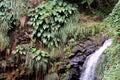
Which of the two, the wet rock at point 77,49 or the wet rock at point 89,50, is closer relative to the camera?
the wet rock at point 89,50

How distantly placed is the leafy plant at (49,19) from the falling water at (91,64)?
1.45m

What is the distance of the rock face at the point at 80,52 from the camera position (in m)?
7.96

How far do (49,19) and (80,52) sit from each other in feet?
5.51

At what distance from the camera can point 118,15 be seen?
20.5ft

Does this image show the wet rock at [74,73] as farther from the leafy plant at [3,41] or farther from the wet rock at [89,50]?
the leafy plant at [3,41]

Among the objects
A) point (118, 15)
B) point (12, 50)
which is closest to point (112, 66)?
point (118, 15)

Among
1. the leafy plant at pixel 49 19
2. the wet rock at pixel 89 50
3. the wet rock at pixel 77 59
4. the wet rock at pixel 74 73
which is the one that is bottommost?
the wet rock at pixel 74 73

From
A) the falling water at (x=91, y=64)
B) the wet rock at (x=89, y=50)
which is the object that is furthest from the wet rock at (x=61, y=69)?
the wet rock at (x=89, y=50)

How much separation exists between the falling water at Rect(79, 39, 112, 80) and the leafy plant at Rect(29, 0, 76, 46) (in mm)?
1448

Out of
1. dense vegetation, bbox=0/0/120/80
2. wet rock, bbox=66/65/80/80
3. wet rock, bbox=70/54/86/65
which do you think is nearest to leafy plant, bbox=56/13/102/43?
dense vegetation, bbox=0/0/120/80

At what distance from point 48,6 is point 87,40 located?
1937 mm

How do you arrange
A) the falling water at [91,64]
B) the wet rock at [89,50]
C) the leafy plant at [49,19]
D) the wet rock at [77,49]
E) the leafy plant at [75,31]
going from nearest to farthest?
the falling water at [91,64] < the wet rock at [89,50] < the wet rock at [77,49] < the leafy plant at [75,31] < the leafy plant at [49,19]

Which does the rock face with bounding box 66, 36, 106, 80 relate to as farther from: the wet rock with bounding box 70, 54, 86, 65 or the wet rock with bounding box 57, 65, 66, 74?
the wet rock with bounding box 57, 65, 66, 74

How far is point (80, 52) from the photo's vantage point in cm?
814
